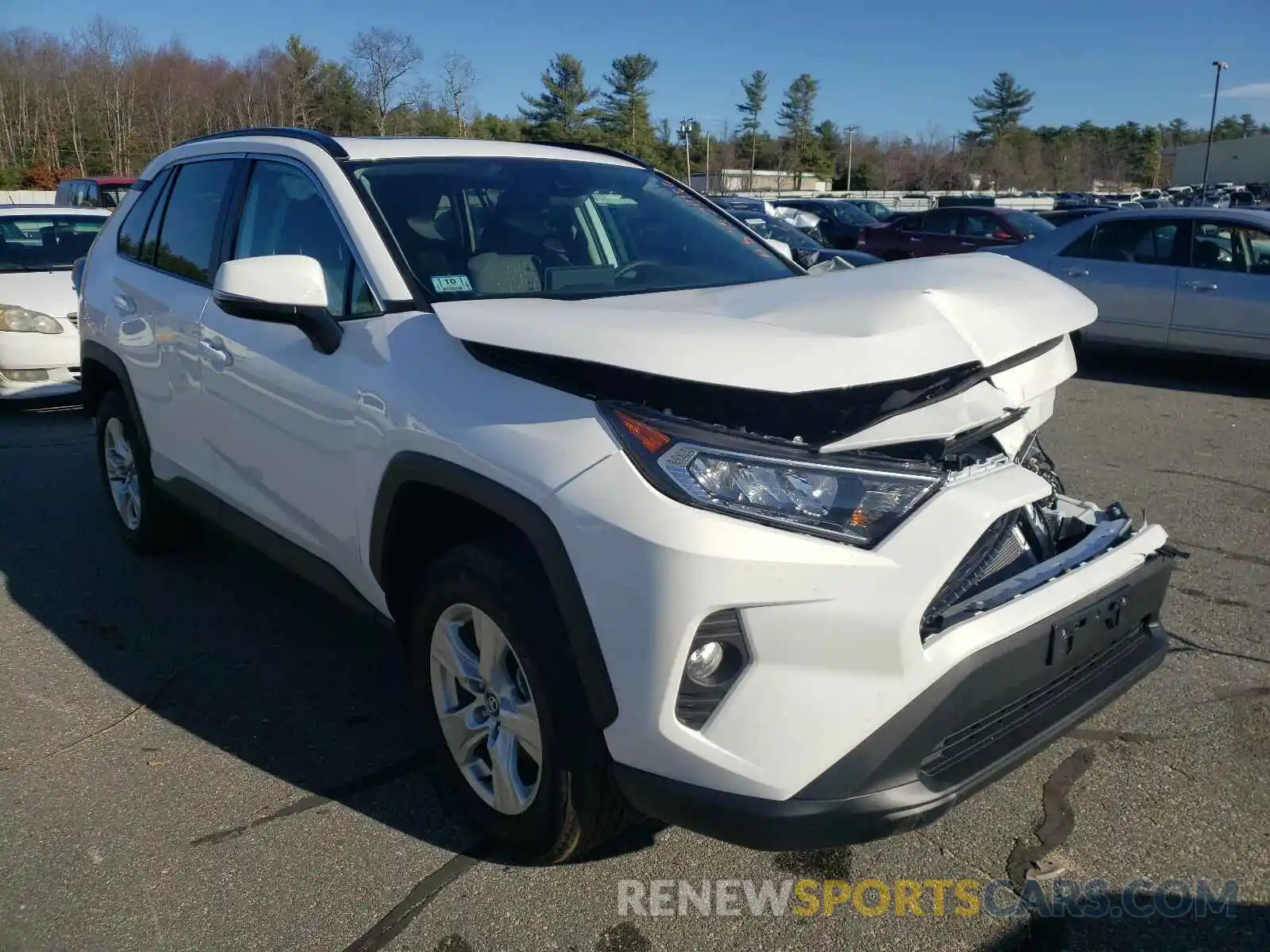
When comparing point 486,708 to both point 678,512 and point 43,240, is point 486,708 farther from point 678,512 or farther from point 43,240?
point 43,240

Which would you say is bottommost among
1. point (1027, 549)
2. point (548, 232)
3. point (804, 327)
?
point (1027, 549)

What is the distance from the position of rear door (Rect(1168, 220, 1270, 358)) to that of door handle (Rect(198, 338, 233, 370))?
8625 mm

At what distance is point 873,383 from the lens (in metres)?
2.20

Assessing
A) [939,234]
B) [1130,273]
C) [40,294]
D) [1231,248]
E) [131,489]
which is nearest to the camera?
[131,489]

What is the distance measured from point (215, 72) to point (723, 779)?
6890 centimetres

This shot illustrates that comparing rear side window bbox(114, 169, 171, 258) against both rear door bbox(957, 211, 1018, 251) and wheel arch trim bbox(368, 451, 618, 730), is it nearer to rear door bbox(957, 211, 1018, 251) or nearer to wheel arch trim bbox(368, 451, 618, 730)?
wheel arch trim bbox(368, 451, 618, 730)

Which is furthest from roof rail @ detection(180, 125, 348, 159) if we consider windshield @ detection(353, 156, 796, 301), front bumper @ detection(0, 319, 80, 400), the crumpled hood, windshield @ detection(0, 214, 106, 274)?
windshield @ detection(0, 214, 106, 274)

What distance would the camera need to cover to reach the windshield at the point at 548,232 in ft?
10.4

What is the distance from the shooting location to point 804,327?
7.67 feet

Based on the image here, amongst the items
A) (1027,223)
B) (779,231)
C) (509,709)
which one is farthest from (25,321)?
(1027,223)

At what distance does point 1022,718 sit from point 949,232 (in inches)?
640

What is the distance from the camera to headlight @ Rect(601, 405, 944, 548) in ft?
6.98

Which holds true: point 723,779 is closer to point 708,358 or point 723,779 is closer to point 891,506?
point 891,506

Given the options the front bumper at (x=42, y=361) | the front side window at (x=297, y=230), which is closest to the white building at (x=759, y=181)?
the front bumper at (x=42, y=361)
